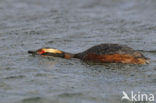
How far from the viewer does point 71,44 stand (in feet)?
43.5

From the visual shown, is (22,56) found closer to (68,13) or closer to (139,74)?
(139,74)

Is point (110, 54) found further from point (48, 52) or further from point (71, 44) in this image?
point (71, 44)

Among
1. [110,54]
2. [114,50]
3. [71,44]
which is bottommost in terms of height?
[110,54]

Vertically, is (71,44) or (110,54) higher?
(71,44)

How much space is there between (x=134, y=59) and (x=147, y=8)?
967cm

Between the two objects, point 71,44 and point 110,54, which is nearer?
point 110,54

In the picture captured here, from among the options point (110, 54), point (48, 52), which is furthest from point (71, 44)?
point (110, 54)

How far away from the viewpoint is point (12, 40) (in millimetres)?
13484

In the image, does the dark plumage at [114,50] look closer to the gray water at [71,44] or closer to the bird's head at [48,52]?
the gray water at [71,44]

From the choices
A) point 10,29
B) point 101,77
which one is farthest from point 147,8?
point 101,77

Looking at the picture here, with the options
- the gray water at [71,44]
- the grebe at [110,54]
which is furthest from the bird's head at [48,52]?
the gray water at [71,44]

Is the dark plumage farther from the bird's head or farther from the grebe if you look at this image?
the bird's head

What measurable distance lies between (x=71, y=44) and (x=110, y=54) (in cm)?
278

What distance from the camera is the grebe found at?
1061 cm
